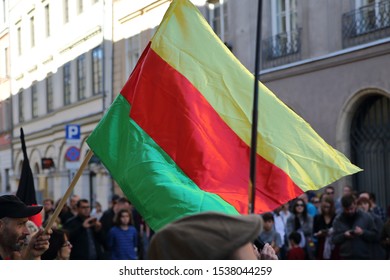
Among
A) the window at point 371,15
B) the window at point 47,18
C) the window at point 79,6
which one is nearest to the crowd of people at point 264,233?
the window at point 47,18

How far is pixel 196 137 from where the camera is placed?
17.2 ft

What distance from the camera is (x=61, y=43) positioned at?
1677cm

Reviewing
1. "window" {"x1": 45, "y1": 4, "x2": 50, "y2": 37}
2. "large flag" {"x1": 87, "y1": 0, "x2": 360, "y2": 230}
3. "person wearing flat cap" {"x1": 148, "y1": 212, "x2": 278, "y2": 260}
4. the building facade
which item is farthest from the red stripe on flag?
"window" {"x1": 45, "y1": 4, "x2": 50, "y2": 37}

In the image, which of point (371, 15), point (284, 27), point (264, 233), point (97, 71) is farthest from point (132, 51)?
point (264, 233)

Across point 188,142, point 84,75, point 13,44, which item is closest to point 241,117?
point 188,142

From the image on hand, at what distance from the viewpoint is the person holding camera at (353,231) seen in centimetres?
1080

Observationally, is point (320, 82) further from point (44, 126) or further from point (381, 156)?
point (44, 126)

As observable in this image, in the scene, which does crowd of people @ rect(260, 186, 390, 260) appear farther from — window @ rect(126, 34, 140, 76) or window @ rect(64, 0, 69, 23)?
window @ rect(126, 34, 140, 76)

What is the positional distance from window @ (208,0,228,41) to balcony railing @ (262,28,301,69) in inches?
80.7

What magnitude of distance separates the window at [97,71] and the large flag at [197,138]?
20379 millimetres

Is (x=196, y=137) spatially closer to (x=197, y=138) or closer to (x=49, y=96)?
(x=197, y=138)

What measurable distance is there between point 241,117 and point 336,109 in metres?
12.8

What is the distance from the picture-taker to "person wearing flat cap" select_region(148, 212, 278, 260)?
2316 millimetres

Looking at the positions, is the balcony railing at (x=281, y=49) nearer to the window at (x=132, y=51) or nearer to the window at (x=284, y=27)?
the window at (x=284, y=27)
